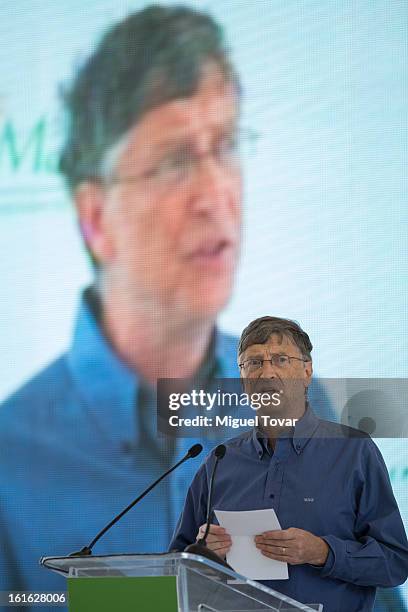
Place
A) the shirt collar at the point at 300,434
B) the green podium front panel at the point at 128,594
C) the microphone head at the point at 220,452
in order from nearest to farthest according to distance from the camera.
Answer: the green podium front panel at the point at 128,594, the microphone head at the point at 220,452, the shirt collar at the point at 300,434

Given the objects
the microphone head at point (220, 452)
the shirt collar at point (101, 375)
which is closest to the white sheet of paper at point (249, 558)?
the microphone head at point (220, 452)

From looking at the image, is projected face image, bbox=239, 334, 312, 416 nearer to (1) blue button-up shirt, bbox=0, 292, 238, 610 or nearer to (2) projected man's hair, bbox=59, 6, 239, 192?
(1) blue button-up shirt, bbox=0, 292, 238, 610

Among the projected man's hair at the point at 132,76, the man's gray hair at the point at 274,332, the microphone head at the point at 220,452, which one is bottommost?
the microphone head at the point at 220,452

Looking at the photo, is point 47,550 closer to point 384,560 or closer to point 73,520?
point 73,520

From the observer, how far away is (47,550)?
4.10 metres

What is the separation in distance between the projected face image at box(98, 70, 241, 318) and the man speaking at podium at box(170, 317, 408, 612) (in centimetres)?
88

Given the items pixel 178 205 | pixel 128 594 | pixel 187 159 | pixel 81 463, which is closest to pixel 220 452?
pixel 128 594

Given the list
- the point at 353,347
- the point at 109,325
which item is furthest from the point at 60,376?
the point at 353,347

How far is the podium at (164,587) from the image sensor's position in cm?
237

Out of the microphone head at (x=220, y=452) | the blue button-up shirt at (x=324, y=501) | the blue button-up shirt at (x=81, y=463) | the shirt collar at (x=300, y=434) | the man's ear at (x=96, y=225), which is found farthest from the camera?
the man's ear at (x=96, y=225)

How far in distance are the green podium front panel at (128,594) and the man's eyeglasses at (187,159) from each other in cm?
210

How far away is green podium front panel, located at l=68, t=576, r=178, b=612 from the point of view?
A: 2369 millimetres

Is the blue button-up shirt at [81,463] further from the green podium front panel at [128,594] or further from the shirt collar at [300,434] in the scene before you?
the green podium front panel at [128,594]

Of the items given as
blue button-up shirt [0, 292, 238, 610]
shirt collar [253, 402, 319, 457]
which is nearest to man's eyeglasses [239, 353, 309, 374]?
shirt collar [253, 402, 319, 457]
